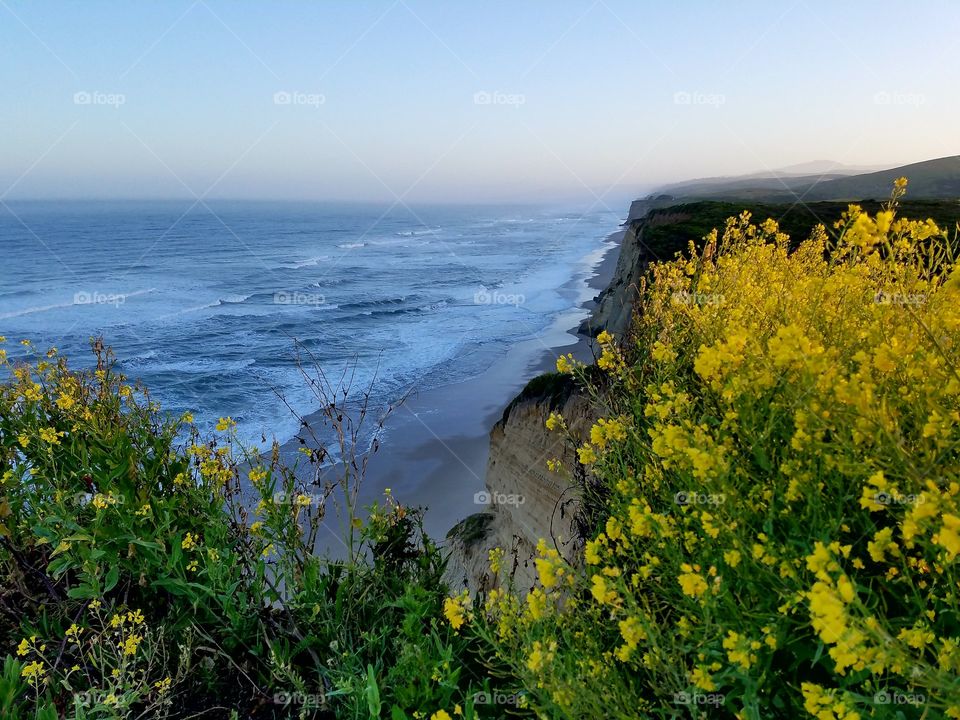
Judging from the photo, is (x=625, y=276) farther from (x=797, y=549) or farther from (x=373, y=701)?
(x=373, y=701)

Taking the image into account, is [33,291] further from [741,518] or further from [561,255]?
[741,518]

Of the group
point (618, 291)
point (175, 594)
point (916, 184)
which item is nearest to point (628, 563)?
point (175, 594)

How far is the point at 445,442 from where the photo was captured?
16906 millimetres

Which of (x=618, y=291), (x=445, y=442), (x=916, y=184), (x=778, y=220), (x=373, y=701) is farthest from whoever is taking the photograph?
(x=916, y=184)

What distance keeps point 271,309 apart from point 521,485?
3148 cm

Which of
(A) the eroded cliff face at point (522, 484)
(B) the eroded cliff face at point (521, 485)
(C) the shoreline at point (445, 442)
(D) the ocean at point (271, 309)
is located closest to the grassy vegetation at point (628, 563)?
(D) the ocean at point (271, 309)

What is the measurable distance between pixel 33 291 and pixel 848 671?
54386 millimetres

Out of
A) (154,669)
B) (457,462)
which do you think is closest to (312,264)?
(457,462)

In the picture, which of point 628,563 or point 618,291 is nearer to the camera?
point 628,563

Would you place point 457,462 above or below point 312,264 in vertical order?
below

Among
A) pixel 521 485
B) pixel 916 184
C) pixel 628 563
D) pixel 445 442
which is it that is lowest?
pixel 445 442

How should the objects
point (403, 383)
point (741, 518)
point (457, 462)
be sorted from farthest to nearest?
point (403, 383) < point (457, 462) < point (741, 518)

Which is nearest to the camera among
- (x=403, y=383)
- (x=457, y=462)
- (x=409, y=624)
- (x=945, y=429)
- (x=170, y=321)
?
(x=945, y=429)

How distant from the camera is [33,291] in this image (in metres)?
43.5
